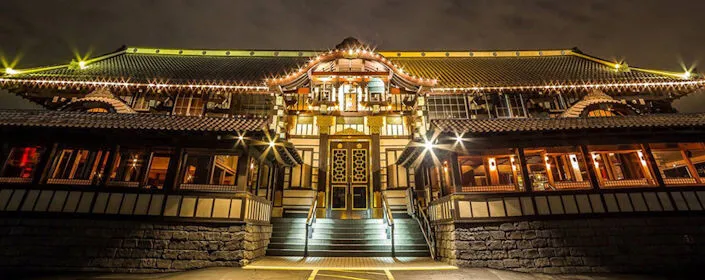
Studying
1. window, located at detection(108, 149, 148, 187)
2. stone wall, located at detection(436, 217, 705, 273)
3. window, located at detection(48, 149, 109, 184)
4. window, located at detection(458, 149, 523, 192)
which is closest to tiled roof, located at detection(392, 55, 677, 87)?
window, located at detection(458, 149, 523, 192)

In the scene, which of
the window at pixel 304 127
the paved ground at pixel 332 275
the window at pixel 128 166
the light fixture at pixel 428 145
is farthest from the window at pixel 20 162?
the light fixture at pixel 428 145

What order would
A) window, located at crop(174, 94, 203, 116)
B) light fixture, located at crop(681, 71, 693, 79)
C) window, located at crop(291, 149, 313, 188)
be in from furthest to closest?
window, located at crop(291, 149, 313, 188), window, located at crop(174, 94, 203, 116), light fixture, located at crop(681, 71, 693, 79)

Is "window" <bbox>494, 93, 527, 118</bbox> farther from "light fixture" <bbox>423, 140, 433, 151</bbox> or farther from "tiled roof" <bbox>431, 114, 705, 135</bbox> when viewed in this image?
"light fixture" <bbox>423, 140, 433, 151</bbox>

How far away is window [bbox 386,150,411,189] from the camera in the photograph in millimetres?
12392

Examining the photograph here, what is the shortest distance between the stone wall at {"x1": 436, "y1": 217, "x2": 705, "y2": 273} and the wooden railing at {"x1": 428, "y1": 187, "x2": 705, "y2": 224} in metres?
0.25

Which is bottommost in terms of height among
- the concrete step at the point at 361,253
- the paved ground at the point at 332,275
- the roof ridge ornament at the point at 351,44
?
the paved ground at the point at 332,275

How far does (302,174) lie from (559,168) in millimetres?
10940

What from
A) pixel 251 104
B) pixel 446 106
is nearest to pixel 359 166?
pixel 446 106

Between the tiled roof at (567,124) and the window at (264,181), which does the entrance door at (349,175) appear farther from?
the tiled roof at (567,124)

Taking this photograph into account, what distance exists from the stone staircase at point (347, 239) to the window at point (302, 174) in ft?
7.05

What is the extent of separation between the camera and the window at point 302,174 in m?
12.3

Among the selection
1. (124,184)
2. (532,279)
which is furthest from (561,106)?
(124,184)

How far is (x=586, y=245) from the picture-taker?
23.7 ft

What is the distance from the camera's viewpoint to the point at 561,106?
38.8 feet
